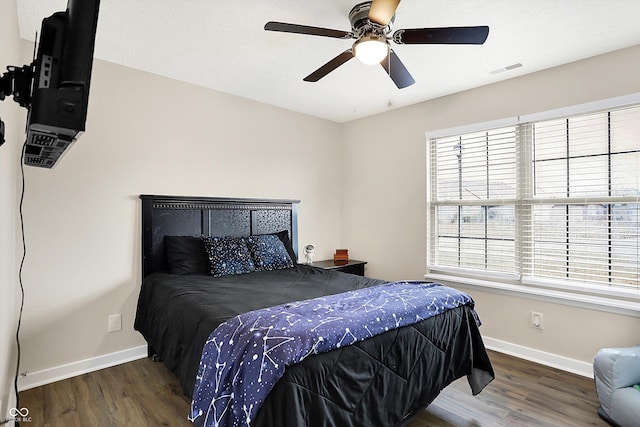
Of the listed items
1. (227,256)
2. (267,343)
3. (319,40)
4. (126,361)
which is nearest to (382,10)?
(319,40)

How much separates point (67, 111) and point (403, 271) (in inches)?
143

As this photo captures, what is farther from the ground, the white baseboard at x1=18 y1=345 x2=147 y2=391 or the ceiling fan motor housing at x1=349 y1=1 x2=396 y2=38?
the ceiling fan motor housing at x1=349 y1=1 x2=396 y2=38

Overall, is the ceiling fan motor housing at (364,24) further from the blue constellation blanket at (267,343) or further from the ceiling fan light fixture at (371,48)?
the blue constellation blanket at (267,343)

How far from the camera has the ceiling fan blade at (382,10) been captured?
1.64 metres

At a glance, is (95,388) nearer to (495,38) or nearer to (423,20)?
(423,20)

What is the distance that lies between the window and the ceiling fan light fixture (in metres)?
1.79

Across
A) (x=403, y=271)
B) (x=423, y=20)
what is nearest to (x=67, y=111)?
(x=423, y=20)

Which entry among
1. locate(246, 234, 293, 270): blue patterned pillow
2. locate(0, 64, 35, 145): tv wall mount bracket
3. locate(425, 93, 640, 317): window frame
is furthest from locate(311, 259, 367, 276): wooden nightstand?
locate(0, 64, 35, 145): tv wall mount bracket

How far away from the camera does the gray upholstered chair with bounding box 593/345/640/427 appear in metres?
1.96

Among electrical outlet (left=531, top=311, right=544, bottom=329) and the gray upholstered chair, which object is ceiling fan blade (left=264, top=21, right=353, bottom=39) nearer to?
the gray upholstered chair

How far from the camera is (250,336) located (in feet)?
4.88

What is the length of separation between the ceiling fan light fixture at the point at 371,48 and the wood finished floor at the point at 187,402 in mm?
2202

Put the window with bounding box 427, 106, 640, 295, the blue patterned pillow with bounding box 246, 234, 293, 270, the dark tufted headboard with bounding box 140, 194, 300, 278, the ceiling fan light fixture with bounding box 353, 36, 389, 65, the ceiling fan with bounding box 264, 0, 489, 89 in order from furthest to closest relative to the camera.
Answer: the blue patterned pillow with bounding box 246, 234, 293, 270
the dark tufted headboard with bounding box 140, 194, 300, 278
the window with bounding box 427, 106, 640, 295
the ceiling fan light fixture with bounding box 353, 36, 389, 65
the ceiling fan with bounding box 264, 0, 489, 89

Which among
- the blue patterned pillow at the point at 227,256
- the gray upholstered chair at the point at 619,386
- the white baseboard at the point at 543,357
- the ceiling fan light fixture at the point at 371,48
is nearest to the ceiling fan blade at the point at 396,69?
the ceiling fan light fixture at the point at 371,48
